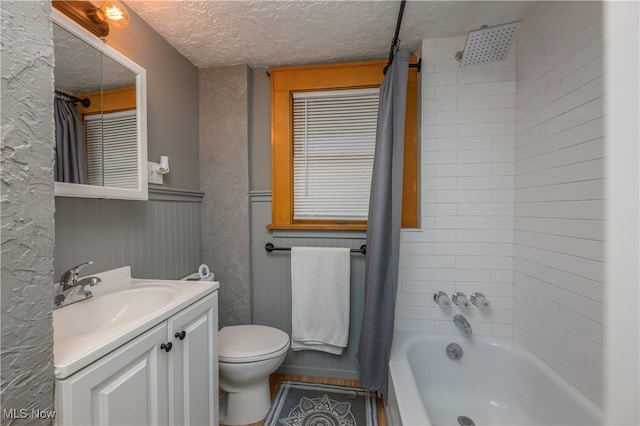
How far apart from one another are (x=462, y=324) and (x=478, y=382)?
33cm


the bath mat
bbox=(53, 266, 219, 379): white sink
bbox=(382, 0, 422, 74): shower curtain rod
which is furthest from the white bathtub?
bbox=(382, 0, 422, 74): shower curtain rod

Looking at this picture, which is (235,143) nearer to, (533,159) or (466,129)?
(466,129)

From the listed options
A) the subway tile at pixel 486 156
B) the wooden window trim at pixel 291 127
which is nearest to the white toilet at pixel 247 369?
the wooden window trim at pixel 291 127

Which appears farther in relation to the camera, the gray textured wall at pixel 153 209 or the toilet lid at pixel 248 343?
A: the toilet lid at pixel 248 343

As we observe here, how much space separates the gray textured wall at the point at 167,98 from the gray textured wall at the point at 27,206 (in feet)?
2.91

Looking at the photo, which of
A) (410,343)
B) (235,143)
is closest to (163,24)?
(235,143)

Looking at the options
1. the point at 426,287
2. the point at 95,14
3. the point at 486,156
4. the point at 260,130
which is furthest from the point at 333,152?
the point at 95,14

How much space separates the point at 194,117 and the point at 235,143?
1.08 ft

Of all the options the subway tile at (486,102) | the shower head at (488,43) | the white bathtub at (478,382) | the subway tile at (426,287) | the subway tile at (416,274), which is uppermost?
the shower head at (488,43)

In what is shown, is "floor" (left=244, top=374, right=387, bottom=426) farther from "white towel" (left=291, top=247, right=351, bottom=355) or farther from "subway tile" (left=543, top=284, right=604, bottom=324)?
"subway tile" (left=543, top=284, right=604, bottom=324)

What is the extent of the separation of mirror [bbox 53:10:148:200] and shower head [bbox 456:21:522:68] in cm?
154

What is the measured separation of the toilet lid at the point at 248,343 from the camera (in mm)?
1317

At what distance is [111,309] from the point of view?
1.04 m

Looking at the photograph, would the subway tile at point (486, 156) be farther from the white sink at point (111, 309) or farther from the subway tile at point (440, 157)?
the white sink at point (111, 309)
